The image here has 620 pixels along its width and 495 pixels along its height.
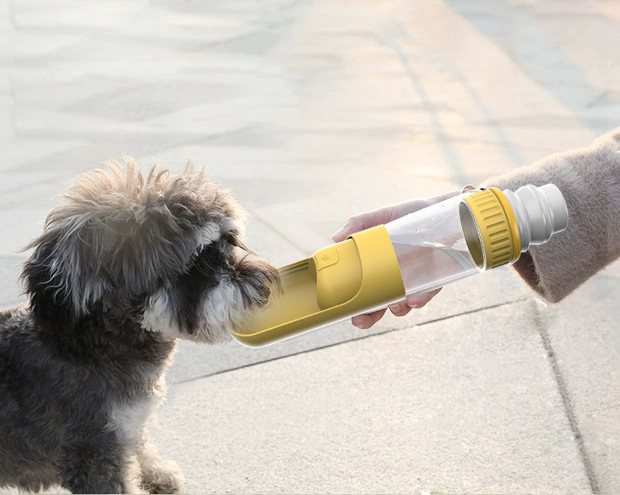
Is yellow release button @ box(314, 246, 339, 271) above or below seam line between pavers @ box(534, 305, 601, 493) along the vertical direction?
above

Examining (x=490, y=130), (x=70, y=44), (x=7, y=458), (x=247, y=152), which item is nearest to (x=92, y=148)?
(x=247, y=152)

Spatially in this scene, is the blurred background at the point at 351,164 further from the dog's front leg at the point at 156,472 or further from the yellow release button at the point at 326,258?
the yellow release button at the point at 326,258

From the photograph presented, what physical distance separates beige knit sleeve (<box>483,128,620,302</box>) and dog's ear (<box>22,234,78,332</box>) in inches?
52.4

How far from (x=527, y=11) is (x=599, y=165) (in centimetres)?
557

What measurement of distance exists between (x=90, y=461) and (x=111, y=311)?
0.50 m

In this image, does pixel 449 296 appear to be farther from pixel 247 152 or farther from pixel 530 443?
pixel 247 152

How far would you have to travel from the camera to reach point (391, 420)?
9.84ft

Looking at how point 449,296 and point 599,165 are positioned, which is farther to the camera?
point 449,296

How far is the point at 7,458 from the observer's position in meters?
2.37

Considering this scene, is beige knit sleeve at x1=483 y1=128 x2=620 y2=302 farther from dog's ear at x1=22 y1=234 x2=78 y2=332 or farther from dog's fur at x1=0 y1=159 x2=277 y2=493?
dog's ear at x1=22 y1=234 x2=78 y2=332

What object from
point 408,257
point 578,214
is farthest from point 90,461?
point 578,214

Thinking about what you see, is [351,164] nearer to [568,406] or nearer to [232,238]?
[568,406]

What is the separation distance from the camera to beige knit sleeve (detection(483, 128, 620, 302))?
7.58ft

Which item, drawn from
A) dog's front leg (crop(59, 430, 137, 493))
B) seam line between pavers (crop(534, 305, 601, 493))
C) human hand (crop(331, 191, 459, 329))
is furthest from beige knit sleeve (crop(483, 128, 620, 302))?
dog's front leg (crop(59, 430, 137, 493))
